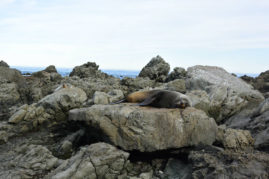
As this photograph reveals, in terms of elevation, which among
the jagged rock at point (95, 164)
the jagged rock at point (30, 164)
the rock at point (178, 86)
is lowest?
the jagged rock at point (30, 164)

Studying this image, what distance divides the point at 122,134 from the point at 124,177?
47.9 inches

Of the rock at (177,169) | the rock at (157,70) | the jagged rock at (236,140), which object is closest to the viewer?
the rock at (177,169)

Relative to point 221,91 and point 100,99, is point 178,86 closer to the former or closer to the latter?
point 221,91

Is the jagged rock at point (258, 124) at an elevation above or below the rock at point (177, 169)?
above

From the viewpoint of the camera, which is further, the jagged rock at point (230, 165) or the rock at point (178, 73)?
the rock at point (178, 73)

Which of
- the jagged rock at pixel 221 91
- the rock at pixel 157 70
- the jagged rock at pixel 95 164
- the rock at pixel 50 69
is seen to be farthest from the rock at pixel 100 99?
the rock at pixel 50 69

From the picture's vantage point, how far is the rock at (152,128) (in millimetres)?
6676

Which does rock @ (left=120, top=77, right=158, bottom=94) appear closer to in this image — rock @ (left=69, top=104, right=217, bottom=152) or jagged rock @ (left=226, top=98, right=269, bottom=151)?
jagged rock @ (left=226, top=98, right=269, bottom=151)

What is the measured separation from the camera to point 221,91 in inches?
430

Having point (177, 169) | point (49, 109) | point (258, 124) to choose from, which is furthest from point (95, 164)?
point (49, 109)

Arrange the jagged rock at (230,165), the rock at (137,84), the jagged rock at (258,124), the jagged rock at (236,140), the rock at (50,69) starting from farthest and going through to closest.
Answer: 1. the rock at (50,69)
2. the rock at (137,84)
3. the jagged rock at (236,140)
4. the jagged rock at (258,124)
5. the jagged rock at (230,165)

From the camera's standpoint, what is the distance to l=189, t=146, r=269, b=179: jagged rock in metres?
4.62

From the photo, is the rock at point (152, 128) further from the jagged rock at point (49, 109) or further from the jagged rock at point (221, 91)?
the jagged rock at point (49, 109)

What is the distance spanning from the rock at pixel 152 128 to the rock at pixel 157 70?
1338cm
